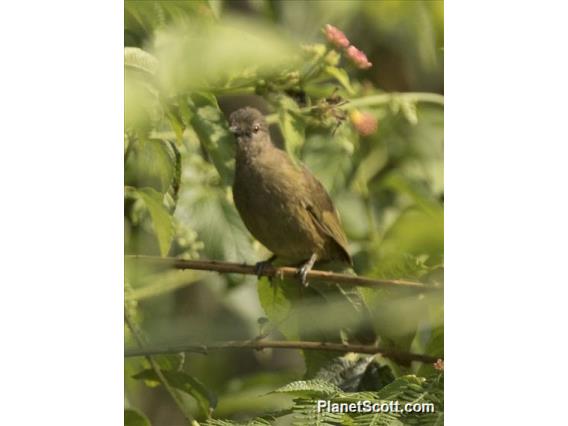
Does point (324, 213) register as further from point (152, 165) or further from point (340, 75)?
point (152, 165)

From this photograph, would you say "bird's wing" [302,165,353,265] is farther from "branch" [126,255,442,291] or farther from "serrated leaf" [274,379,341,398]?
"serrated leaf" [274,379,341,398]

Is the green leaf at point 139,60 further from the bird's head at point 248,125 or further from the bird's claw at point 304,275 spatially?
the bird's claw at point 304,275

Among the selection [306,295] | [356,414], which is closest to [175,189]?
[306,295]

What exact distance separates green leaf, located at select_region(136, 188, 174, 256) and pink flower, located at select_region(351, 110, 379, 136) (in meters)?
0.80

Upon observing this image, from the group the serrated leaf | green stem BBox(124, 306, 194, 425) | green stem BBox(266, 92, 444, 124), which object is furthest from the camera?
green stem BBox(266, 92, 444, 124)

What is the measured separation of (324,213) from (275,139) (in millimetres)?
332

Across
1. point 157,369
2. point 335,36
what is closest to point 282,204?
point 335,36

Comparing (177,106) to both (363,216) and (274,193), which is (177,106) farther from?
(363,216)

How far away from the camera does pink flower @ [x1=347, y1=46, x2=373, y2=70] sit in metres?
4.73

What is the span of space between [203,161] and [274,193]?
303 mm

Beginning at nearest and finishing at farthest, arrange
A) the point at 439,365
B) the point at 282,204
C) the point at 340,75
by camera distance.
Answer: the point at 439,365, the point at 340,75, the point at 282,204

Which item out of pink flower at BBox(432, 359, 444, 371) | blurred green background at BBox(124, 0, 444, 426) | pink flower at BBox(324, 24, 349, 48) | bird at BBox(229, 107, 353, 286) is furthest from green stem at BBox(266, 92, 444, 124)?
pink flower at BBox(432, 359, 444, 371)

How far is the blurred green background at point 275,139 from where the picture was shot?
178 inches

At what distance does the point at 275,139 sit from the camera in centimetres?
502
